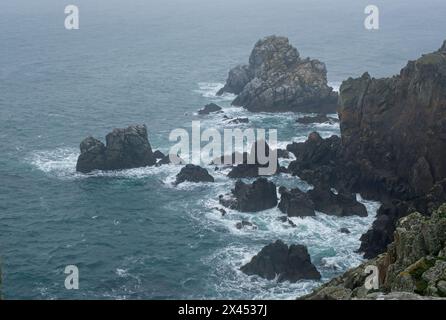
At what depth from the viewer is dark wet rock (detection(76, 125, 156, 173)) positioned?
365 ft

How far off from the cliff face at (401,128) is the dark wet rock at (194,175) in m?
22.2

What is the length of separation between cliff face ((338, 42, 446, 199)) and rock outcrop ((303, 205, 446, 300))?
138 feet

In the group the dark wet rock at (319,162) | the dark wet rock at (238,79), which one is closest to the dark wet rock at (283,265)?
the dark wet rock at (319,162)

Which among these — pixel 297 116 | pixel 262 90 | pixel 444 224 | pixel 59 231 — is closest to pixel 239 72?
pixel 262 90

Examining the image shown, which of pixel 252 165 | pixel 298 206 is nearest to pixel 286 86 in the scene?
pixel 252 165

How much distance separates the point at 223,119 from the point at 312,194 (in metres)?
48.8

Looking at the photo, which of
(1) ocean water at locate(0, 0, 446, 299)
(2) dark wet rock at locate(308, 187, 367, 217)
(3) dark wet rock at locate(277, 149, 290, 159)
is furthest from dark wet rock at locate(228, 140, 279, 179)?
(2) dark wet rock at locate(308, 187, 367, 217)

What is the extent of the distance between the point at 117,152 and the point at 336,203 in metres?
39.1

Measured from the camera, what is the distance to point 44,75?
189875 millimetres

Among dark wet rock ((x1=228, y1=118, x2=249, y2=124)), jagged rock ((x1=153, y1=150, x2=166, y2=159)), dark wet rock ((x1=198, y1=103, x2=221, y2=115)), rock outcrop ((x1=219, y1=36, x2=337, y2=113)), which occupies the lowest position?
jagged rock ((x1=153, y1=150, x2=166, y2=159))

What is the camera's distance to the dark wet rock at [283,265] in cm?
7631

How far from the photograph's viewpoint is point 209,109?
147 meters

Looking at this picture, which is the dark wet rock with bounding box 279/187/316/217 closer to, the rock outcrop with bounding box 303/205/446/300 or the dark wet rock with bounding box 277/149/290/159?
the dark wet rock with bounding box 277/149/290/159

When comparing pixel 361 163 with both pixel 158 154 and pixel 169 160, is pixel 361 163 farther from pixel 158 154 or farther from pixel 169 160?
pixel 158 154
